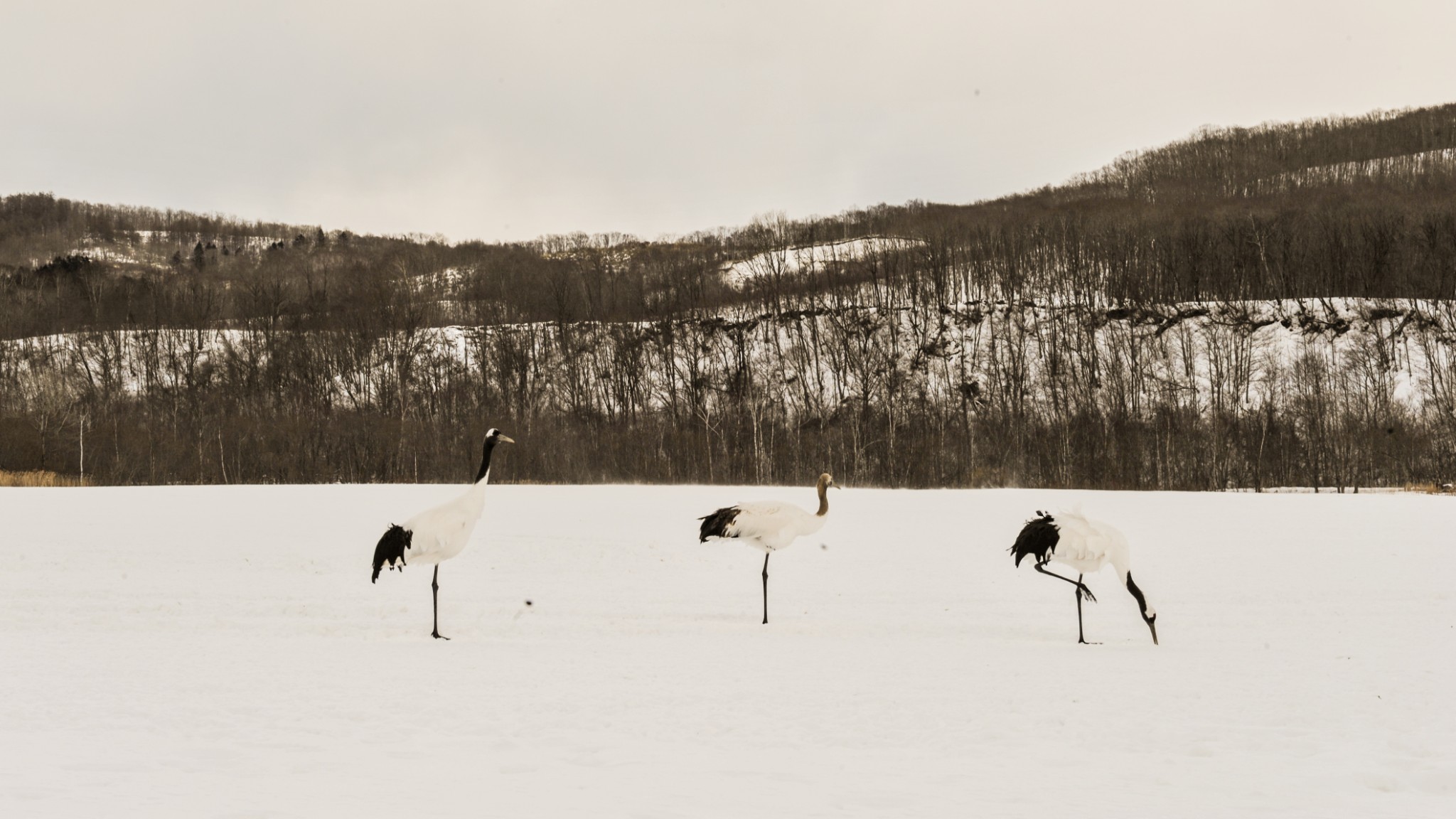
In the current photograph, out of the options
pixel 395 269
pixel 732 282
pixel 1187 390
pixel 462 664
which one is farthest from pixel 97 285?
pixel 462 664

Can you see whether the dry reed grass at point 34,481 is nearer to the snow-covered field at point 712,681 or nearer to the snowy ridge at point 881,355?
the snow-covered field at point 712,681

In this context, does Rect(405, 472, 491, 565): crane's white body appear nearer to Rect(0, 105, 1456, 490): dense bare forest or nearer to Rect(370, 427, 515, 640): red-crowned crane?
Rect(370, 427, 515, 640): red-crowned crane

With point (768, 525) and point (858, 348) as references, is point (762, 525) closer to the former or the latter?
point (768, 525)

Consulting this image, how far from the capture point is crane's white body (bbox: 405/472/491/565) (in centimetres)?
1197

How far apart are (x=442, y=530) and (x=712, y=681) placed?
14.7 ft

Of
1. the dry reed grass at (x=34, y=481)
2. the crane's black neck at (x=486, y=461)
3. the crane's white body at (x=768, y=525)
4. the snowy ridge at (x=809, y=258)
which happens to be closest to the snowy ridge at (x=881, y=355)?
the snowy ridge at (x=809, y=258)

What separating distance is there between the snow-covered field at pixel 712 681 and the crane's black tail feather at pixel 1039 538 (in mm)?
1122

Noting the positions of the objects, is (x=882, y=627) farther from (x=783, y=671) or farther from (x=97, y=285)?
(x=97, y=285)

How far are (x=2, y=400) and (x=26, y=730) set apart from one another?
70470mm

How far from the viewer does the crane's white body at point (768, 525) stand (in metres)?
13.3

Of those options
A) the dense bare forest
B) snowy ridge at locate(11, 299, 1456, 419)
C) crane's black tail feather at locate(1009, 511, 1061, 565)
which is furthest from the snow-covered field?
snowy ridge at locate(11, 299, 1456, 419)

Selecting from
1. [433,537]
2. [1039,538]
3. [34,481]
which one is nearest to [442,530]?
[433,537]

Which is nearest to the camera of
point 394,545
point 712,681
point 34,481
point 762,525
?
point 712,681

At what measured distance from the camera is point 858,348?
7138 cm
